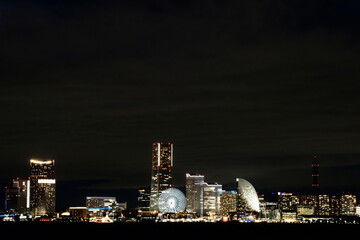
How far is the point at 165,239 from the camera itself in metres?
164

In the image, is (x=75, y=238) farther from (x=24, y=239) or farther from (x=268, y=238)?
(x=268, y=238)

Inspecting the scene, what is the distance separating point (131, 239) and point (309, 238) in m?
43.8

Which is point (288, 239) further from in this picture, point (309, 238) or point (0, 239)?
point (0, 239)

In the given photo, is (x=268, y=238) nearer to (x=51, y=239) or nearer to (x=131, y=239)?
(x=131, y=239)

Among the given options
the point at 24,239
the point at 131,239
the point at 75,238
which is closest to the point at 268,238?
the point at 131,239

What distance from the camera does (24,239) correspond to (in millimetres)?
161625

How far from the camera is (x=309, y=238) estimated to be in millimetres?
170125

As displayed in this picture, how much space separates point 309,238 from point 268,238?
10327 millimetres

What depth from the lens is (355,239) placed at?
16962 centimetres

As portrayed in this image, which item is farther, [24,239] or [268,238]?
[268,238]

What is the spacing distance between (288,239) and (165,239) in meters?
29.1

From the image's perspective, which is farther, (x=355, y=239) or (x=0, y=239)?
(x=355, y=239)

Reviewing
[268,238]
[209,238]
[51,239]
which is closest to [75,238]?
[51,239]

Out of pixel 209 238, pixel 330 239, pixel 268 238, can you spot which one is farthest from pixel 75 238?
pixel 330 239
